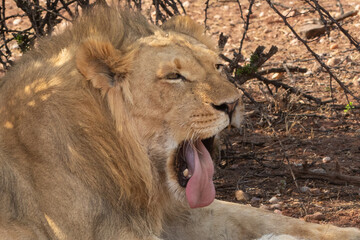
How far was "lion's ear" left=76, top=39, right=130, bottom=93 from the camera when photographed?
3123 mm

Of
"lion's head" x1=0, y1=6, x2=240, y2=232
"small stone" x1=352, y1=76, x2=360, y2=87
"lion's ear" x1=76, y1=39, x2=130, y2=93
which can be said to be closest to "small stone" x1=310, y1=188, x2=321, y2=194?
"lion's head" x1=0, y1=6, x2=240, y2=232

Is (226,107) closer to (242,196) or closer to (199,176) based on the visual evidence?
(199,176)

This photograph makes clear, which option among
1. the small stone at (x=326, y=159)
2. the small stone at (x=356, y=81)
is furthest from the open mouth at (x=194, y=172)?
the small stone at (x=356, y=81)

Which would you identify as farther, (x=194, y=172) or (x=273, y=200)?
(x=273, y=200)

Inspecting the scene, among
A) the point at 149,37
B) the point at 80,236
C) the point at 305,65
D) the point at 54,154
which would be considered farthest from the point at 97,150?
the point at 305,65

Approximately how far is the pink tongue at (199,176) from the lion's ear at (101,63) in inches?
21.2

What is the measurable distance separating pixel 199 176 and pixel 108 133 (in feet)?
1.70

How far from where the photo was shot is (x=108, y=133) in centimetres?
328

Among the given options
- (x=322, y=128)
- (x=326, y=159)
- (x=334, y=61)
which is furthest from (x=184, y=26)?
(x=334, y=61)

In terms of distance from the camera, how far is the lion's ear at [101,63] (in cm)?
312

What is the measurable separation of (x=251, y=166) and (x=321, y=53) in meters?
3.29

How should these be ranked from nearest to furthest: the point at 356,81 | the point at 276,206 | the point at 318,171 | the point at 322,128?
the point at 276,206
the point at 318,171
the point at 322,128
the point at 356,81

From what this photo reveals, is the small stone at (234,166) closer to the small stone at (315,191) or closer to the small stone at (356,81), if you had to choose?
the small stone at (315,191)

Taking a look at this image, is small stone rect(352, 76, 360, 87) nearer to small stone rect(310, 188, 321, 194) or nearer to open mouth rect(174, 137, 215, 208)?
small stone rect(310, 188, 321, 194)
